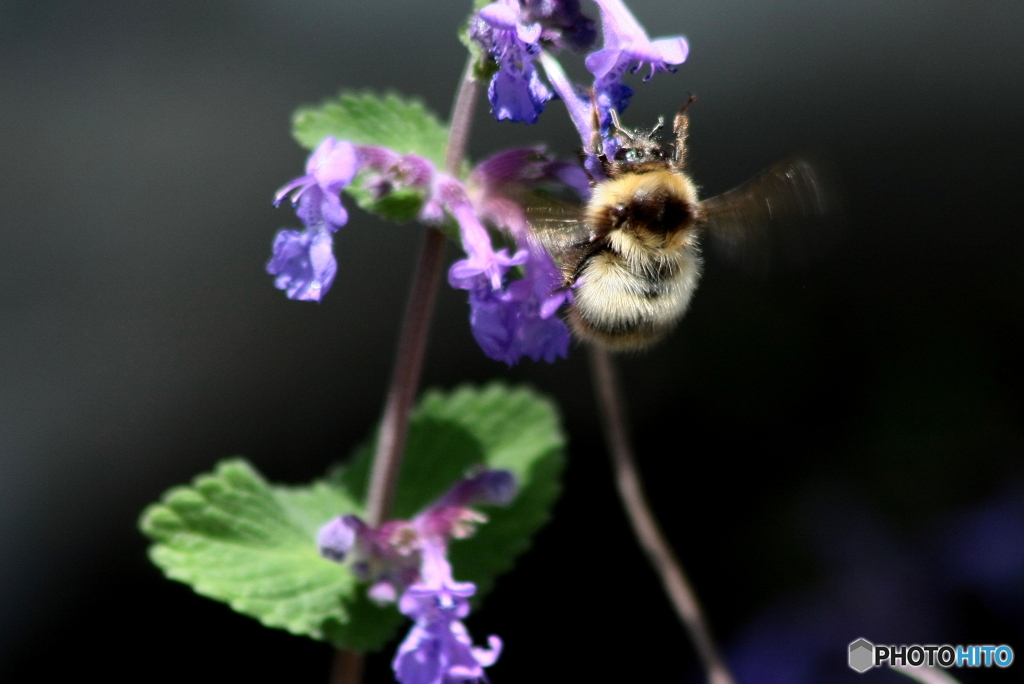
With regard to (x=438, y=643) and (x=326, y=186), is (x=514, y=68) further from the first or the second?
(x=438, y=643)

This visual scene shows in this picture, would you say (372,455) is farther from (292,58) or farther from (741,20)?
(741,20)

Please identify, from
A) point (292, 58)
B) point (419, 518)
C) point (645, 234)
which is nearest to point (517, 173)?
point (645, 234)

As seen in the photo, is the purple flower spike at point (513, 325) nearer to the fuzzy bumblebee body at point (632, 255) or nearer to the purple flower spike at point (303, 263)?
the fuzzy bumblebee body at point (632, 255)

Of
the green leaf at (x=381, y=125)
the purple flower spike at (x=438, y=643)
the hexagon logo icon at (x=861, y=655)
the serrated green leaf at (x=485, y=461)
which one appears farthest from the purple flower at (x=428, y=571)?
the hexagon logo icon at (x=861, y=655)

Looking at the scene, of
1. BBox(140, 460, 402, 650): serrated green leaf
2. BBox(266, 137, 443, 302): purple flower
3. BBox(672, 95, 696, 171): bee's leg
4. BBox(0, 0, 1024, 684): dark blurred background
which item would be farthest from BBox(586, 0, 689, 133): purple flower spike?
BBox(0, 0, 1024, 684): dark blurred background

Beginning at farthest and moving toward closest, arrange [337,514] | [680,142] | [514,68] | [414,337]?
[337,514]
[414,337]
[680,142]
[514,68]

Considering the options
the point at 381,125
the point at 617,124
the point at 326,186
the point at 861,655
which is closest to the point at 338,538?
the point at 326,186
